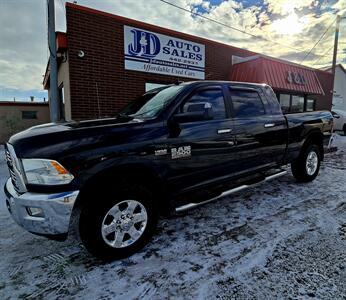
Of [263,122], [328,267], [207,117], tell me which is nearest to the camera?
[328,267]

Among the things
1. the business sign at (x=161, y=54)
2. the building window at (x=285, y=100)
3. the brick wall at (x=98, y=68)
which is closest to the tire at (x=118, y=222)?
the brick wall at (x=98, y=68)

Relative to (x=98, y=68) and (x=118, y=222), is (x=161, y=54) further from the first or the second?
(x=118, y=222)

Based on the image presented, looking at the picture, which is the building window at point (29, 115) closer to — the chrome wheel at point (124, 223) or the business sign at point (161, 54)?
the business sign at point (161, 54)

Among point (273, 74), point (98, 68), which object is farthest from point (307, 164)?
point (273, 74)

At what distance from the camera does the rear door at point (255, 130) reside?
3744mm

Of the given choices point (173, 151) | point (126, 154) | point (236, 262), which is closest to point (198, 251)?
point (236, 262)

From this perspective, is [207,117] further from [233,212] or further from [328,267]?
[328,267]

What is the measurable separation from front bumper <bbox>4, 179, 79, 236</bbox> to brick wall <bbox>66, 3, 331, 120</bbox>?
490cm

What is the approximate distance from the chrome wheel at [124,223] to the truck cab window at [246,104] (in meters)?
2.09

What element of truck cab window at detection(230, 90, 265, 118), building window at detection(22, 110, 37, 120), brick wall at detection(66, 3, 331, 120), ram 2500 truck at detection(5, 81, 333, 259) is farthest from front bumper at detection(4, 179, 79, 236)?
building window at detection(22, 110, 37, 120)

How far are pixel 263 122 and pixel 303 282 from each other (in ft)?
8.43

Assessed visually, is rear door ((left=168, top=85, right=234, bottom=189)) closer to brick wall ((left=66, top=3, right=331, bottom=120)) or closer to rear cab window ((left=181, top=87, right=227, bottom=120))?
rear cab window ((left=181, top=87, right=227, bottom=120))

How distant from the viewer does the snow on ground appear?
2160 mm

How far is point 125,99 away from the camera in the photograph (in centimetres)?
816
